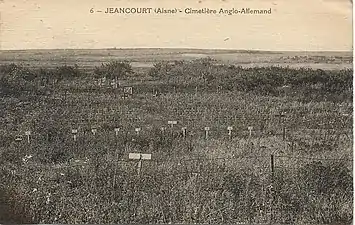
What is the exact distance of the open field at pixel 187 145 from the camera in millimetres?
1166

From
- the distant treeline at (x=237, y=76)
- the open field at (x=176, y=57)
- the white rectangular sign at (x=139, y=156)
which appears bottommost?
the white rectangular sign at (x=139, y=156)

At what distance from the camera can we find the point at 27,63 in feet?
3.93

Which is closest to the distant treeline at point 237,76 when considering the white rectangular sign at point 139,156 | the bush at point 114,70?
the bush at point 114,70

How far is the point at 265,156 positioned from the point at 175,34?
0.31 metres

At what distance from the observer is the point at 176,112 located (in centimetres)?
118

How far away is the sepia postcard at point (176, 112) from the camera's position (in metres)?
1.17

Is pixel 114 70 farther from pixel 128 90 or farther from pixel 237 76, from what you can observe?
pixel 237 76

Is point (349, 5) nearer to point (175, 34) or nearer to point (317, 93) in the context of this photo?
point (317, 93)

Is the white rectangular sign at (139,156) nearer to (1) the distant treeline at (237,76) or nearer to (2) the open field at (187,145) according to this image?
(2) the open field at (187,145)

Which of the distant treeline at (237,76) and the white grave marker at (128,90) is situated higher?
the distant treeline at (237,76)

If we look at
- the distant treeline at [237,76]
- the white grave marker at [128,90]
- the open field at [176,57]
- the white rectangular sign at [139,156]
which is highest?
the open field at [176,57]

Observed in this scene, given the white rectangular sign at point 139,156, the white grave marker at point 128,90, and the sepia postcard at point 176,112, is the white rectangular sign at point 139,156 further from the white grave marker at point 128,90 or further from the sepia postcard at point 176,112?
the white grave marker at point 128,90

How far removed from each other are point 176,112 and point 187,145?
7 cm

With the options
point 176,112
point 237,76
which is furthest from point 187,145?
point 237,76
